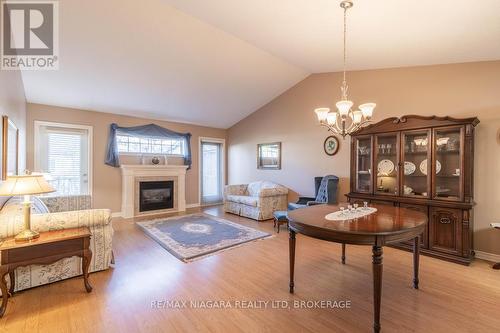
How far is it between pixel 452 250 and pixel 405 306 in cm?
156

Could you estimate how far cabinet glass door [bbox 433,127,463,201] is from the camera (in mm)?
3105

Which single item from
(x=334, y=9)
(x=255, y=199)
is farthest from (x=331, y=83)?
(x=255, y=199)

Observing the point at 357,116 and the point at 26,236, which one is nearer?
the point at 26,236

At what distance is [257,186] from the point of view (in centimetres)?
604

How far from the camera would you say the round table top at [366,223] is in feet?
5.80

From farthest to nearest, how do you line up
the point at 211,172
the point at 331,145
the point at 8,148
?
the point at 211,172
the point at 331,145
the point at 8,148

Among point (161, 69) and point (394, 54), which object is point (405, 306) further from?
point (161, 69)

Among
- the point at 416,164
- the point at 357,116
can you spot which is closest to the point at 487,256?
the point at 416,164

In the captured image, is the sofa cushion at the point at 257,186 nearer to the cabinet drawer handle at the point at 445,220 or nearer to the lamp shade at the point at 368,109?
the cabinet drawer handle at the point at 445,220

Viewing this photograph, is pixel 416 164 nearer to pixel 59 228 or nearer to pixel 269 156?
pixel 269 156

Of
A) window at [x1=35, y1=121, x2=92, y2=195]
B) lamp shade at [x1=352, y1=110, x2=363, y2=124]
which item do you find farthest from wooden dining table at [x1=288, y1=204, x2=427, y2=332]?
window at [x1=35, y1=121, x2=92, y2=195]

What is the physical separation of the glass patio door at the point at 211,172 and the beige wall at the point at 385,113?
0.97 m

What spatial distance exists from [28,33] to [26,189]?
2.25 m

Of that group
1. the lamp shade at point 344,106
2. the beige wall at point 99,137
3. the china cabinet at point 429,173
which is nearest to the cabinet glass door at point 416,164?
the china cabinet at point 429,173
